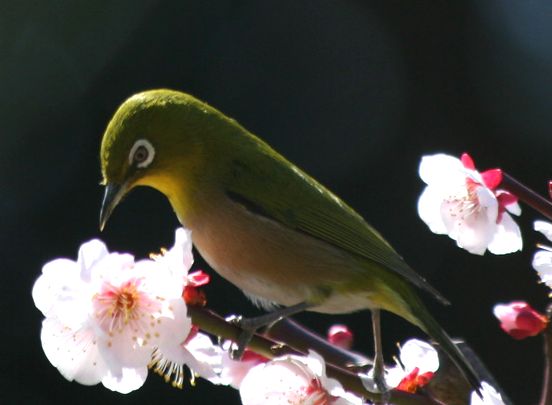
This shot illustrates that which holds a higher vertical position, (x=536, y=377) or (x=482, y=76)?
(x=482, y=76)

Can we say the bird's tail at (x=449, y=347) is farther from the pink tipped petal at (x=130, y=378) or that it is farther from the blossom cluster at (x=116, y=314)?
the pink tipped petal at (x=130, y=378)

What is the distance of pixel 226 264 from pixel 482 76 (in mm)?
2989

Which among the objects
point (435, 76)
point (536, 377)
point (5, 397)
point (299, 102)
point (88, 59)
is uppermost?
point (435, 76)

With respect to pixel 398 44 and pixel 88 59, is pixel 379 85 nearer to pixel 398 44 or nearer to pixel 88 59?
pixel 398 44

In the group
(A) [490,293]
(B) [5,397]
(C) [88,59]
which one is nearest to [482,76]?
(A) [490,293]

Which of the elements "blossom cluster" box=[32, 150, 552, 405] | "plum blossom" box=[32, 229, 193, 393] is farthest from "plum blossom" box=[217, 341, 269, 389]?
"plum blossom" box=[32, 229, 193, 393]

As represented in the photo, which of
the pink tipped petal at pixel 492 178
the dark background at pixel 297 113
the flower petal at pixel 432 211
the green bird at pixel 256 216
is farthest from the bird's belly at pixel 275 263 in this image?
the dark background at pixel 297 113

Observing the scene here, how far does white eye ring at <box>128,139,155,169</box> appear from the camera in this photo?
279cm

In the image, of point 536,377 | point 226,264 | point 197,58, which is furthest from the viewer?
point 197,58

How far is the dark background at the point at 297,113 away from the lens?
4.79m

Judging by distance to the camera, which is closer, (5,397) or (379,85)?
(5,397)

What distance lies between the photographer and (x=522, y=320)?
2.05 meters

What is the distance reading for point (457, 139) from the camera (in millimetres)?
5004

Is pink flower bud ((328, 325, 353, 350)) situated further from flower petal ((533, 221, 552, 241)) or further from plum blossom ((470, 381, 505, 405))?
flower petal ((533, 221, 552, 241))
